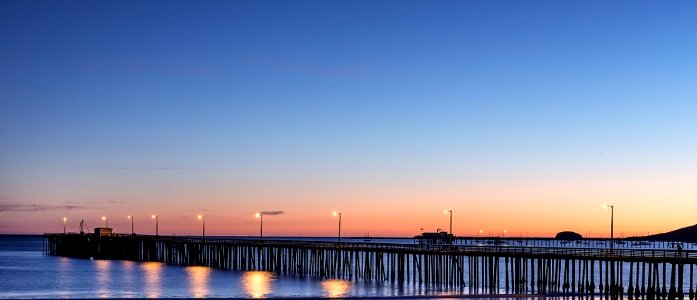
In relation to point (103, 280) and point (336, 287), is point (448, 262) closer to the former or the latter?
point (336, 287)

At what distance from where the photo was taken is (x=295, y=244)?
89938 mm

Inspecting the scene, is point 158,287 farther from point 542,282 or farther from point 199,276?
point 542,282

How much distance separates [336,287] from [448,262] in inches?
362

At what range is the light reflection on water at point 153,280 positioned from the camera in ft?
219

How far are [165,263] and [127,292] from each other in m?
50.8

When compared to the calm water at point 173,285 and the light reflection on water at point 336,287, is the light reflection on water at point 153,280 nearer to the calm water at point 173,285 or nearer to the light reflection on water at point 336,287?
the calm water at point 173,285

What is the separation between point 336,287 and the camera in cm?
7012

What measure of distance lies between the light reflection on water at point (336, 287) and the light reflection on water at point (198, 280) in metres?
8.73

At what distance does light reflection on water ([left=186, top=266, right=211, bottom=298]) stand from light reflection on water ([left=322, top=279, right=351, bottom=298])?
8729 millimetres

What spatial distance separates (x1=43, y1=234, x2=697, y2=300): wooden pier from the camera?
57881 mm

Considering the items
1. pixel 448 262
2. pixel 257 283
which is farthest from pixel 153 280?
pixel 448 262

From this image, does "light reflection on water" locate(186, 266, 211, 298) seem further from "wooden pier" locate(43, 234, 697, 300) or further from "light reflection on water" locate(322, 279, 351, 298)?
"light reflection on water" locate(322, 279, 351, 298)

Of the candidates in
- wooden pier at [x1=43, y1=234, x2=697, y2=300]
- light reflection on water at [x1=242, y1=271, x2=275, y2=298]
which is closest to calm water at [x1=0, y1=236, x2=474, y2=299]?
light reflection on water at [x1=242, y1=271, x2=275, y2=298]

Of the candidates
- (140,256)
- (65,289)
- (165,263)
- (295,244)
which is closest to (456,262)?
(295,244)
